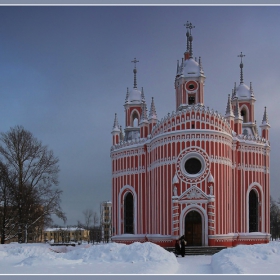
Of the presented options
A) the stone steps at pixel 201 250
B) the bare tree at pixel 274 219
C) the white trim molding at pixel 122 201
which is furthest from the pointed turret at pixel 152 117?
the bare tree at pixel 274 219

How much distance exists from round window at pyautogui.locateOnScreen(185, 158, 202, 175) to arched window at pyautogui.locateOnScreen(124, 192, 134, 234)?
6387mm

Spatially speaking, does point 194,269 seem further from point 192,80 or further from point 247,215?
point 192,80

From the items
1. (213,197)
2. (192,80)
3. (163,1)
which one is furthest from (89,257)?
(192,80)

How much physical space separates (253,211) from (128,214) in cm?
922

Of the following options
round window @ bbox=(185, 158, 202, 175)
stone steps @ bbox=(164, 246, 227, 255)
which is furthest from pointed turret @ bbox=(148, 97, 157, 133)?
stone steps @ bbox=(164, 246, 227, 255)

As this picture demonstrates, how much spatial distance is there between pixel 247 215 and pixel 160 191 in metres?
6.77

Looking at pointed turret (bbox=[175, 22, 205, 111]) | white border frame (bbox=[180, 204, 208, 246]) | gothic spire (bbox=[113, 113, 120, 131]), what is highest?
pointed turret (bbox=[175, 22, 205, 111])

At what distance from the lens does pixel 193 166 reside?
116 feet

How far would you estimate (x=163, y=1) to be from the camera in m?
20.2

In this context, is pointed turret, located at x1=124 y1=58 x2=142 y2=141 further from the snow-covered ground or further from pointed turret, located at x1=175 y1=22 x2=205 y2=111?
the snow-covered ground

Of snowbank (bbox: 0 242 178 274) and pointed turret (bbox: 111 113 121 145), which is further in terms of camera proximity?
pointed turret (bbox: 111 113 121 145)

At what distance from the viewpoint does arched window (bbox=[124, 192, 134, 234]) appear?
39531 mm

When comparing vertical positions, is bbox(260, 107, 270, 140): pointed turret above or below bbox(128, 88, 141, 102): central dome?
below

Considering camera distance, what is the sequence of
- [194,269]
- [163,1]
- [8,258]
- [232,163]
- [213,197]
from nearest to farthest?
1. [163,1]
2. [194,269]
3. [8,258]
4. [213,197]
5. [232,163]
